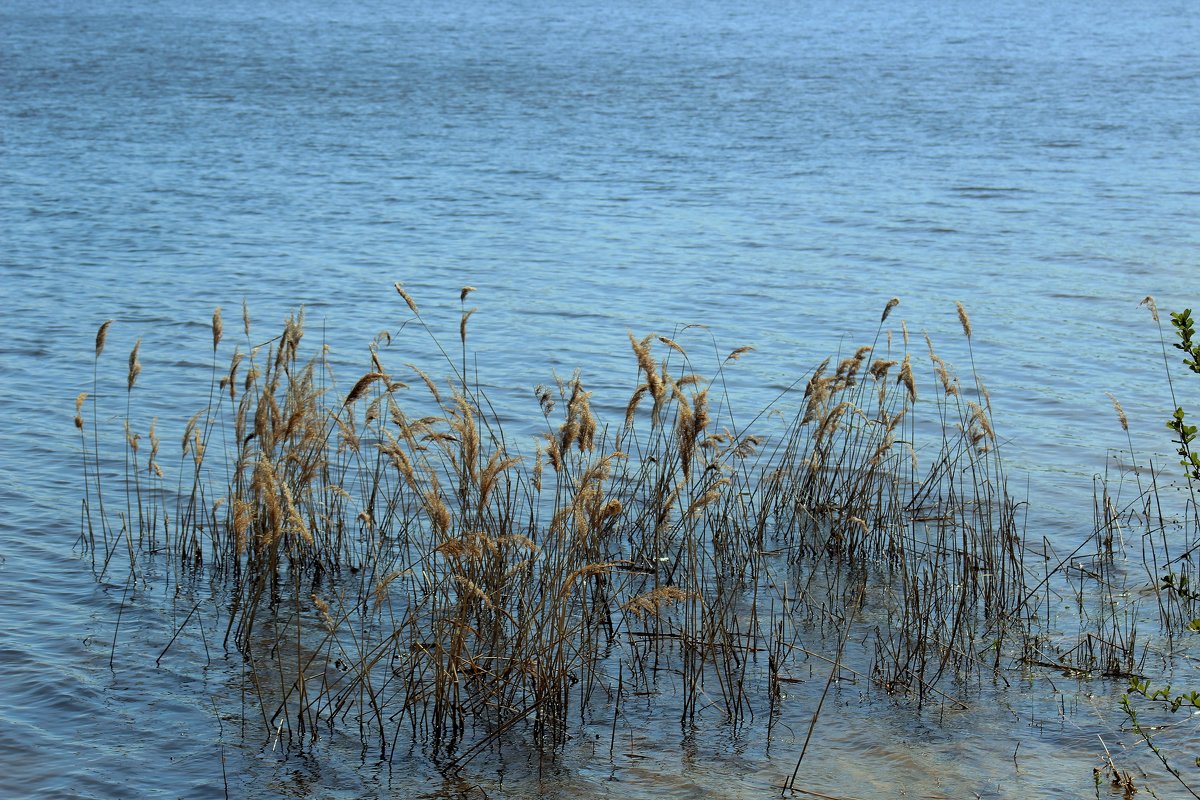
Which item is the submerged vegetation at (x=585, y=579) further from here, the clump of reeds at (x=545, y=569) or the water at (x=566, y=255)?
the water at (x=566, y=255)

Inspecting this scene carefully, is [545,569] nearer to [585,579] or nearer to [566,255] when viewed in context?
[585,579]

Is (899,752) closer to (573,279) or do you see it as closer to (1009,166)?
(573,279)

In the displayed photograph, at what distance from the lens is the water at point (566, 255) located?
471 centimetres

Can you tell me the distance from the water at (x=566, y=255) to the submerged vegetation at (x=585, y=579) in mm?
245

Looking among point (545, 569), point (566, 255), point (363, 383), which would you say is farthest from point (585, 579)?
point (566, 255)

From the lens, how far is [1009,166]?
67.1 ft

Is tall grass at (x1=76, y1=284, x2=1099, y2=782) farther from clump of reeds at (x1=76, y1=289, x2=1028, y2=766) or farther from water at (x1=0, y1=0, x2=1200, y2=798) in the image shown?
water at (x1=0, y1=0, x2=1200, y2=798)

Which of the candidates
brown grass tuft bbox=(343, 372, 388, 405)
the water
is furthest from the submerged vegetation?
the water

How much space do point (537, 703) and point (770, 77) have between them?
30575 mm

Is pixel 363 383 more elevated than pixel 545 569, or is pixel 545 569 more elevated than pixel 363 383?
pixel 363 383

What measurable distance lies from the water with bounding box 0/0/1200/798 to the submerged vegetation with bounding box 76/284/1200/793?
24 cm

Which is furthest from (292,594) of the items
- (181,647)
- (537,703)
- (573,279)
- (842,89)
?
(842,89)

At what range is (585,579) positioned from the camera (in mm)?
5031

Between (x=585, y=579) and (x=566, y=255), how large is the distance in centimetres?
982
